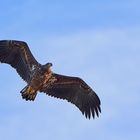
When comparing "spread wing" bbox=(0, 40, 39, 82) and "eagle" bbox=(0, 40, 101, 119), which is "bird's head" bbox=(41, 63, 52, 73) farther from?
"spread wing" bbox=(0, 40, 39, 82)

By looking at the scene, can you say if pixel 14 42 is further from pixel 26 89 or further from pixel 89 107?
pixel 89 107

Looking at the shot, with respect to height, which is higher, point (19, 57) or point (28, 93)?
point (19, 57)

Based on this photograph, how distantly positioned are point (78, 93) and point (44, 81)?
126 inches

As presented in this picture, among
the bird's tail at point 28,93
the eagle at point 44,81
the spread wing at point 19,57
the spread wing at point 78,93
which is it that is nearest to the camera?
the bird's tail at point 28,93

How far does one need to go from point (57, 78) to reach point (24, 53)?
194cm

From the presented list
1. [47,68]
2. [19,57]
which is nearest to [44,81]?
[47,68]

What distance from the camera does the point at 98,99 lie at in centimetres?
2850

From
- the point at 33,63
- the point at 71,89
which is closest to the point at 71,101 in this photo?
the point at 71,89

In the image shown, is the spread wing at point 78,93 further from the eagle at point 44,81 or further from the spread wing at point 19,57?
the spread wing at point 19,57

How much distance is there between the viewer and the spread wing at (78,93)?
91.2 ft

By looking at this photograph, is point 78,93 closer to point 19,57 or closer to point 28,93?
point 19,57

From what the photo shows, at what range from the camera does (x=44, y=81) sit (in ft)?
84.7

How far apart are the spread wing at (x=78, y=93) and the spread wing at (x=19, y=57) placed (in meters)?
1.56

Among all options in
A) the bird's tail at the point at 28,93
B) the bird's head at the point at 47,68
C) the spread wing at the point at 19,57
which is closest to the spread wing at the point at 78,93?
the spread wing at the point at 19,57
